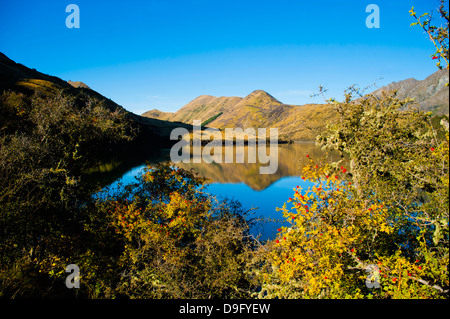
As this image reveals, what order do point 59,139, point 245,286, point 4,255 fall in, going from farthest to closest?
1. point 59,139
2. point 245,286
3. point 4,255

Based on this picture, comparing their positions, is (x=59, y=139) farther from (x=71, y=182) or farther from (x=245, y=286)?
(x=245, y=286)

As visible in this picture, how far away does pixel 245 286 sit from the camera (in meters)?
11.9

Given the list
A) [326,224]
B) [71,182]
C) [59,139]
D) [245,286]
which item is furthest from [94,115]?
[326,224]

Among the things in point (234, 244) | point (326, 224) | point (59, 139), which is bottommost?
point (234, 244)

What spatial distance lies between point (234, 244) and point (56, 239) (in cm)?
1004

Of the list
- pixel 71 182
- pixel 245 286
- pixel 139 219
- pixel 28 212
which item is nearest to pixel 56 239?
pixel 28 212

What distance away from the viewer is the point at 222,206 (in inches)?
594
